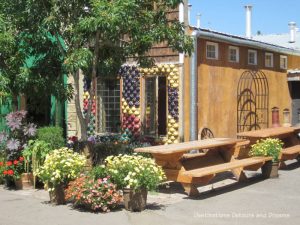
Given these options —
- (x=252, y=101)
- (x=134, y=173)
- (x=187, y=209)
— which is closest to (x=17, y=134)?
(x=134, y=173)

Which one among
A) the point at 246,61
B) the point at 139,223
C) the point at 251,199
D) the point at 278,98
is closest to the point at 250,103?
→ the point at 246,61

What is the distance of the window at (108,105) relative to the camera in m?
15.3

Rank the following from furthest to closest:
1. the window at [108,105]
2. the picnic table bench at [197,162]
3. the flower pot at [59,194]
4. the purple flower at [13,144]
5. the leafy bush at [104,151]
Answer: the window at [108,105]
the leafy bush at [104,151]
the purple flower at [13,144]
the picnic table bench at [197,162]
the flower pot at [59,194]

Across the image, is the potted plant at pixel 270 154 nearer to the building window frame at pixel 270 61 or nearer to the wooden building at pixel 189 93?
the wooden building at pixel 189 93

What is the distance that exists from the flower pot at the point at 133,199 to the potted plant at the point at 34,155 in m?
2.58

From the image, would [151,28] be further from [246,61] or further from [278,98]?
[278,98]

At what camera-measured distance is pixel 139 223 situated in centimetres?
706

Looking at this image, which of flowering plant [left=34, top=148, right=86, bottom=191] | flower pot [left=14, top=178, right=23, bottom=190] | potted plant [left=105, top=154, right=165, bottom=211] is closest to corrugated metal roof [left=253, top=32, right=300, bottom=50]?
flower pot [left=14, top=178, right=23, bottom=190]

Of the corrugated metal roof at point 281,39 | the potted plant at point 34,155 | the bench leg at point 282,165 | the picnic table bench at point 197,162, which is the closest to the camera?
the picnic table bench at point 197,162

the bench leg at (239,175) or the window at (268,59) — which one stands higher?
the window at (268,59)

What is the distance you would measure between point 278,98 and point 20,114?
11.8m

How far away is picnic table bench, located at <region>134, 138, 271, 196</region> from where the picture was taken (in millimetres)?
8898

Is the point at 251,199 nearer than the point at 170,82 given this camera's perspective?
Yes

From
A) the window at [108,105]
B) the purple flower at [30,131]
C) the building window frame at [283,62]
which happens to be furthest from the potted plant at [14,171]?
the building window frame at [283,62]
